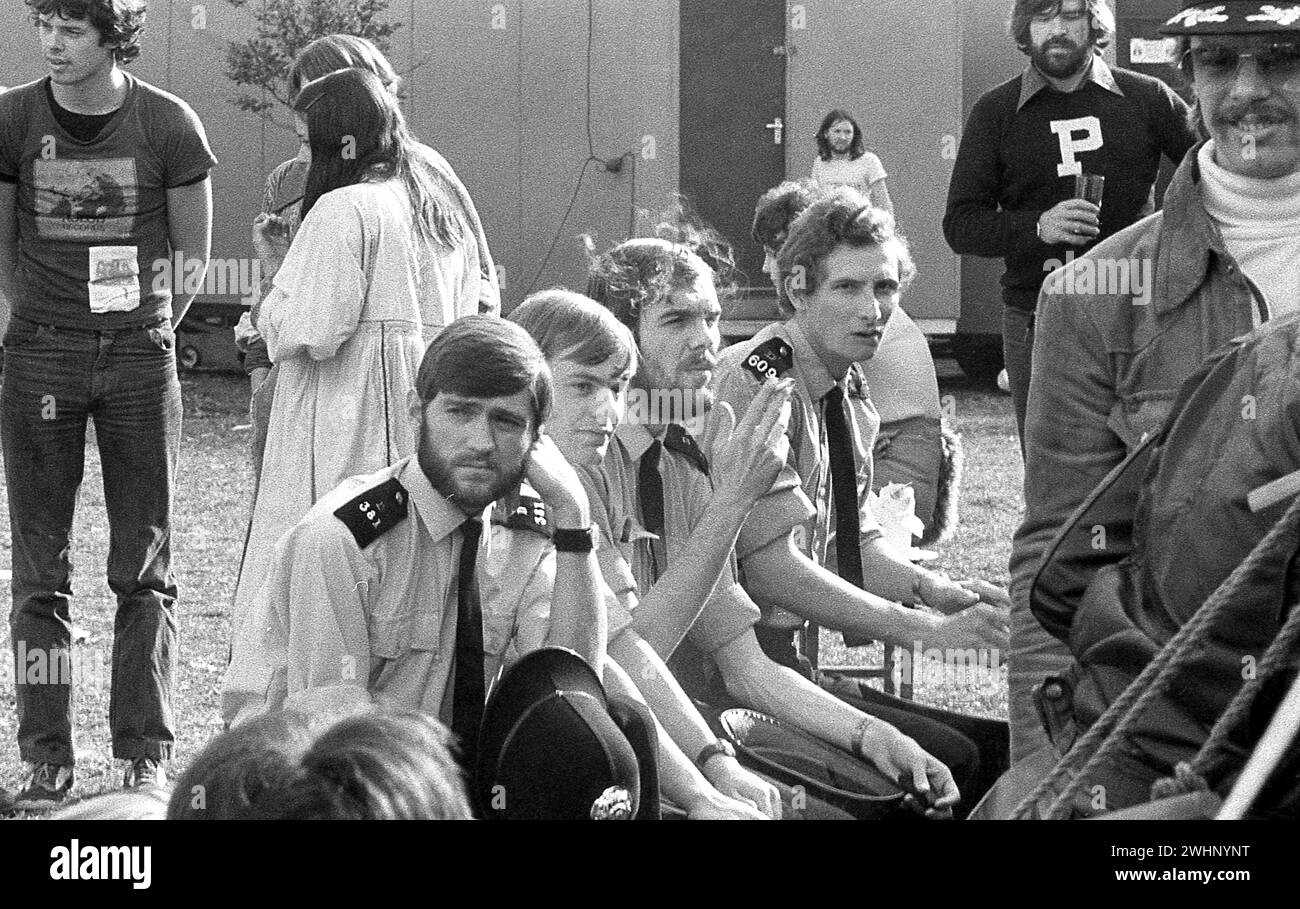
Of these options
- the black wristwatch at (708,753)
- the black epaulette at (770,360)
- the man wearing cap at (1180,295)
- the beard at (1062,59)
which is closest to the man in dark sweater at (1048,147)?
the beard at (1062,59)

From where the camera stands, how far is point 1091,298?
102 inches

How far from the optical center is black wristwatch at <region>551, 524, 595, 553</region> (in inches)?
125

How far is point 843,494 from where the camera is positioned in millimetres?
4227

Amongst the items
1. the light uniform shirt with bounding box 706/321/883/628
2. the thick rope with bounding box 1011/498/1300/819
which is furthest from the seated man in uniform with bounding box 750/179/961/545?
the thick rope with bounding box 1011/498/1300/819

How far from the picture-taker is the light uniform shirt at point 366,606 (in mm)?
2947

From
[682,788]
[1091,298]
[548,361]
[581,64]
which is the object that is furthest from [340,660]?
[581,64]

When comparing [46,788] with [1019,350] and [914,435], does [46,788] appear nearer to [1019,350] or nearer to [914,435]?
[914,435]

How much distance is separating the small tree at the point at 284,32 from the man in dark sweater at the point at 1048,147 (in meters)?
7.30

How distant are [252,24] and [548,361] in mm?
9909

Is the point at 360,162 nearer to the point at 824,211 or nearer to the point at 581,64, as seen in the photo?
the point at 824,211

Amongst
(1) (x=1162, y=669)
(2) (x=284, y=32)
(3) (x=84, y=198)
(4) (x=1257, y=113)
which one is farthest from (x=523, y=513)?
(2) (x=284, y=32)

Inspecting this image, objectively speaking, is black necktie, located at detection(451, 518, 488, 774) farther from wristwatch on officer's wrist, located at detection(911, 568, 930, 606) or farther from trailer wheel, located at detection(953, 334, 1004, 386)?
trailer wheel, located at detection(953, 334, 1004, 386)

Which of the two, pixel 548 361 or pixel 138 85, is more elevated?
pixel 138 85

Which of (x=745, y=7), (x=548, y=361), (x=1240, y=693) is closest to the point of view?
(x=1240, y=693)
